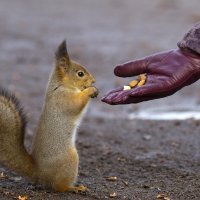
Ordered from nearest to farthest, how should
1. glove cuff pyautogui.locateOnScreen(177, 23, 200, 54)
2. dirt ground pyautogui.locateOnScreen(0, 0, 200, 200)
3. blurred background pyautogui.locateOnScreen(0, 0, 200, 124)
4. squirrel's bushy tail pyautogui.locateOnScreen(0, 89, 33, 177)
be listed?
squirrel's bushy tail pyautogui.locateOnScreen(0, 89, 33, 177) < glove cuff pyautogui.locateOnScreen(177, 23, 200, 54) < dirt ground pyautogui.locateOnScreen(0, 0, 200, 200) < blurred background pyautogui.locateOnScreen(0, 0, 200, 124)

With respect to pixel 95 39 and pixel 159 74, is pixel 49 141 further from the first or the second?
pixel 95 39

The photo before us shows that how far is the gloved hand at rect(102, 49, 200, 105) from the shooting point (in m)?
5.02

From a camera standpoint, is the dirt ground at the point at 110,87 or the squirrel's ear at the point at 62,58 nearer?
the squirrel's ear at the point at 62,58

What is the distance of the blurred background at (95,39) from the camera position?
9.43 m

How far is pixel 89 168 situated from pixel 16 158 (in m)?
1.16

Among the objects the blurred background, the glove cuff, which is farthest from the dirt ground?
the glove cuff

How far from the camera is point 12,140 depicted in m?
5.02

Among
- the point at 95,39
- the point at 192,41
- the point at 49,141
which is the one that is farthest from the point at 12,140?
the point at 95,39

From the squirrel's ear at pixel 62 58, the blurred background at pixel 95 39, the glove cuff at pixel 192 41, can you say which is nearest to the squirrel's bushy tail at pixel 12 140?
the squirrel's ear at pixel 62 58

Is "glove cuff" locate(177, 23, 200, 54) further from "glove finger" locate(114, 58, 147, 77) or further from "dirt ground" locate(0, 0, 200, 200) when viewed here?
"dirt ground" locate(0, 0, 200, 200)

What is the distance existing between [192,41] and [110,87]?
4972mm

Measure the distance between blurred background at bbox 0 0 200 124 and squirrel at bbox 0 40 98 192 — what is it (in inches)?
122

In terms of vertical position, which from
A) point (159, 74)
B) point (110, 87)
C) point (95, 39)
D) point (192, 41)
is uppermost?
point (192, 41)

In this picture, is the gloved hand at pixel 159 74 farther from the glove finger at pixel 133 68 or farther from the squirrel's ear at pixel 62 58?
the squirrel's ear at pixel 62 58
